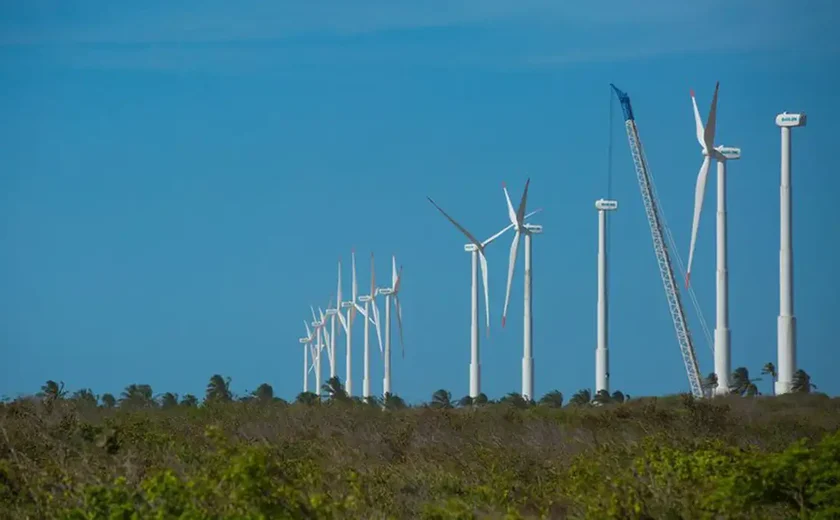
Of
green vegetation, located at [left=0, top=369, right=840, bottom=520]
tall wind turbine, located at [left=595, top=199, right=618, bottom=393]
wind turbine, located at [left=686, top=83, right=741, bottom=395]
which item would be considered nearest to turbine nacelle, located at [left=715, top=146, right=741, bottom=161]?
wind turbine, located at [left=686, top=83, right=741, bottom=395]

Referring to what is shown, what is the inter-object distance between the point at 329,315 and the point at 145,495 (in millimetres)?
111097

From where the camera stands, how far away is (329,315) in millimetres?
132250

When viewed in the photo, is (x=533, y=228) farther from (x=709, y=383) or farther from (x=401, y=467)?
(x=401, y=467)

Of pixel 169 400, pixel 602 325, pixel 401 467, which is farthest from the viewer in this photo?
pixel 602 325

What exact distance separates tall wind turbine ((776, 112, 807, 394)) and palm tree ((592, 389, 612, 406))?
11.9 m

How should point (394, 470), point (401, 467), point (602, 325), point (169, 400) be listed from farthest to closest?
point (602, 325) < point (169, 400) < point (401, 467) < point (394, 470)

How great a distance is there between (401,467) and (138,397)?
42.0 metres

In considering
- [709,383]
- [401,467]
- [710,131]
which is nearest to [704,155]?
[710,131]

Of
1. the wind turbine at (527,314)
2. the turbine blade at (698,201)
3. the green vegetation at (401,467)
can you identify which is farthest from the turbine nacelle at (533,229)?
the green vegetation at (401,467)

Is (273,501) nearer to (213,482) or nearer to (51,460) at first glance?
(213,482)

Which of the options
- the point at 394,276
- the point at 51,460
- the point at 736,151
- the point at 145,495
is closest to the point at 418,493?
the point at 51,460

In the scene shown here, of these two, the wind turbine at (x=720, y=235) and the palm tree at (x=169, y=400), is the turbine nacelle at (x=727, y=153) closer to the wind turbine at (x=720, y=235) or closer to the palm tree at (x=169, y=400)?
the wind turbine at (x=720, y=235)

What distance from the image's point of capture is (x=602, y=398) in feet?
305

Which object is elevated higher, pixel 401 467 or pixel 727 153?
pixel 727 153
